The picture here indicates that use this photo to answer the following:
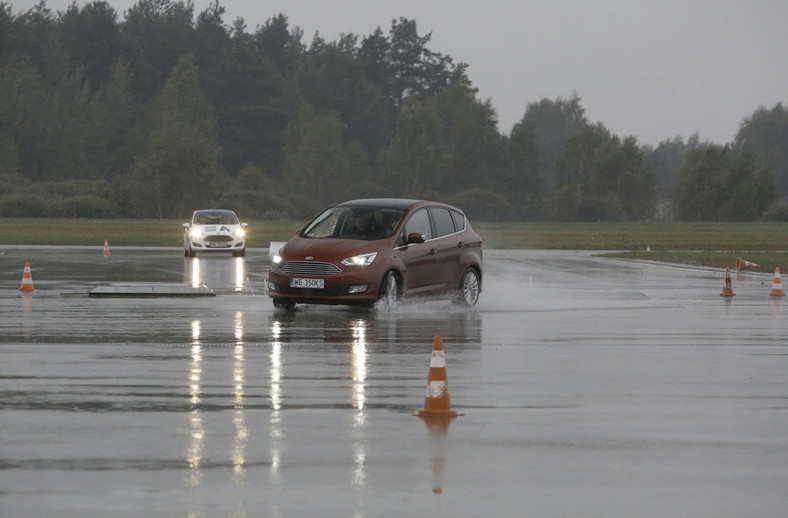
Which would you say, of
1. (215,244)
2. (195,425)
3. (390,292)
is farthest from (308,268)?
(215,244)

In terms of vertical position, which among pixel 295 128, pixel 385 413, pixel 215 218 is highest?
pixel 295 128

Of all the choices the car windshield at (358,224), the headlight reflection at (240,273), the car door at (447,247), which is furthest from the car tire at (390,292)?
the headlight reflection at (240,273)

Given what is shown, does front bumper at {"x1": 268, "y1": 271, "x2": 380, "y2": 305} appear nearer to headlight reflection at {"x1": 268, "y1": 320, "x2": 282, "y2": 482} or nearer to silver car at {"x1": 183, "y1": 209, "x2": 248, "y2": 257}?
headlight reflection at {"x1": 268, "y1": 320, "x2": 282, "y2": 482}

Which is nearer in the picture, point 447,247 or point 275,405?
point 275,405

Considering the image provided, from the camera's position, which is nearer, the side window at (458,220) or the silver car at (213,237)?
the side window at (458,220)

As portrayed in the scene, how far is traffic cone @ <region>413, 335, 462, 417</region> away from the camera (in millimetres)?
10656

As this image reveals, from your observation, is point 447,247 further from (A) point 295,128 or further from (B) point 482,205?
(A) point 295,128

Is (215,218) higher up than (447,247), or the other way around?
(215,218)

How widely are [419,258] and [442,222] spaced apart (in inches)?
54.1

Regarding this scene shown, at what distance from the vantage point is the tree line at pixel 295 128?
139 metres

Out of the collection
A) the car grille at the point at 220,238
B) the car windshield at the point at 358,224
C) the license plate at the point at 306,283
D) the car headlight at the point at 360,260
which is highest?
the car windshield at the point at 358,224

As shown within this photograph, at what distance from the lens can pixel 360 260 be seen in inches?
841

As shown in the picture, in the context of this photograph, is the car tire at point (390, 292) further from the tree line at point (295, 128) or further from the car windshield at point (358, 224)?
the tree line at point (295, 128)

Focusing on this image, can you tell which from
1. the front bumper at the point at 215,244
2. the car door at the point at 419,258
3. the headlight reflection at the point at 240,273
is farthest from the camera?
the front bumper at the point at 215,244
